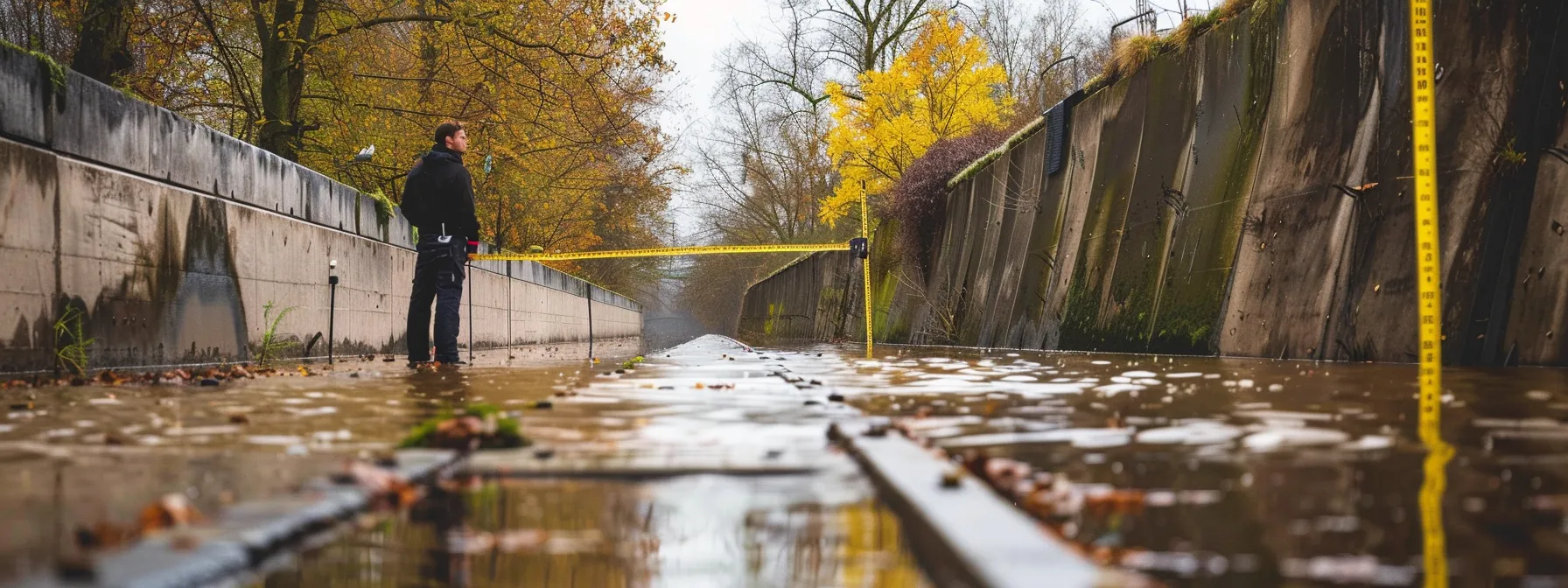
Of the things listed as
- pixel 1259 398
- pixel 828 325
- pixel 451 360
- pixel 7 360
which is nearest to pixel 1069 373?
pixel 1259 398

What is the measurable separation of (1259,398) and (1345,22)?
5832mm

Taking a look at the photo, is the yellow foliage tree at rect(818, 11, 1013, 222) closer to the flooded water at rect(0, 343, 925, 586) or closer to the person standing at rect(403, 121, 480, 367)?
the person standing at rect(403, 121, 480, 367)

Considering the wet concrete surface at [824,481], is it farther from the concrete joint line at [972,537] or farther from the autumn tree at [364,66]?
the autumn tree at [364,66]

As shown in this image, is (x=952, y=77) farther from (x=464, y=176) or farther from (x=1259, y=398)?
(x=1259, y=398)

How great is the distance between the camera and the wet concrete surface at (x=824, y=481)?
230cm

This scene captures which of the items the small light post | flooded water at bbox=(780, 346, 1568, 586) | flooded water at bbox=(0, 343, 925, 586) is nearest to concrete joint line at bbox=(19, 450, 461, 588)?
flooded water at bbox=(0, 343, 925, 586)

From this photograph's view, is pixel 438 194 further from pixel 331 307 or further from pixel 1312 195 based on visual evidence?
pixel 1312 195

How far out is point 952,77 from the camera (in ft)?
109

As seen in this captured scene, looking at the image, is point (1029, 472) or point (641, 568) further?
point (1029, 472)

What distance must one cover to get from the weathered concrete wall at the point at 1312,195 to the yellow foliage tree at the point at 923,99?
14.6 m

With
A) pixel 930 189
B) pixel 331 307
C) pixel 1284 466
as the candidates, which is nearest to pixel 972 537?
pixel 1284 466

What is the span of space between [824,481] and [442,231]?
30.7ft

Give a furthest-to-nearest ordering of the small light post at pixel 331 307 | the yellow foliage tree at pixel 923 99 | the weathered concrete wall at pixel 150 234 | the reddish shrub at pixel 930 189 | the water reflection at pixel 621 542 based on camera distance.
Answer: the yellow foliage tree at pixel 923 99
the reddish shrub at pixel 930 189
the small light post at pixel 331 307
the weathered concrete wall at pixel 150 234
the water reflection at pixel 621 542

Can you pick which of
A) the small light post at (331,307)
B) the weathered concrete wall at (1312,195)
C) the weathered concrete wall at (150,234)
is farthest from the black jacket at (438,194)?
the weathered concrete wall at (1312,195)
